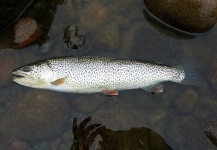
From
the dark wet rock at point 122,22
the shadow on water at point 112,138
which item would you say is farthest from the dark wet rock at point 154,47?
the shadow on water at point 112,138

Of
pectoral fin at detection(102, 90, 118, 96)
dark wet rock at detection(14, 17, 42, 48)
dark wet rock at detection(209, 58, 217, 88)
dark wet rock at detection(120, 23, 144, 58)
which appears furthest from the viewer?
dark wet rock at detection(120, 23, 144, 58)

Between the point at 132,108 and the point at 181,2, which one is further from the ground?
the point at 181,2

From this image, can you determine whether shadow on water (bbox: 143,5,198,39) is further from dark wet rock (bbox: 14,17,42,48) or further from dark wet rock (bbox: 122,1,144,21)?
dark wet rock (bbox: 14,17,42,48)

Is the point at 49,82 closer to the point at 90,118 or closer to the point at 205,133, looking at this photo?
the point at 90,118

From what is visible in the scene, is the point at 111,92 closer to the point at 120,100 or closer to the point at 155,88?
the point at 120,100

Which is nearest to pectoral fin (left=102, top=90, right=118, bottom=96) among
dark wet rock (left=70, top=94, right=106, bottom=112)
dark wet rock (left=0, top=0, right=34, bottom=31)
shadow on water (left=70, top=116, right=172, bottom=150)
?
dark wet rock (left=70, top=94, right=106, bottom=112)

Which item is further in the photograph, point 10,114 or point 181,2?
point 10,114

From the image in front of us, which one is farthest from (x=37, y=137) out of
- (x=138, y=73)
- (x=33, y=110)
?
(x=138, y=73)
